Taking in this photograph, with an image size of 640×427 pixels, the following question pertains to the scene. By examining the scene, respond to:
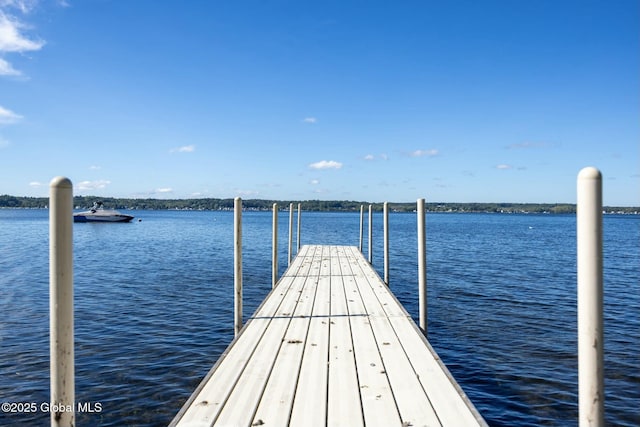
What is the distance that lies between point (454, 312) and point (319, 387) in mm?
7823

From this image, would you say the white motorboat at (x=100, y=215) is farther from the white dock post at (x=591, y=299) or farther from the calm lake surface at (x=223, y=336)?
the white dock post at (x=591, y=299)

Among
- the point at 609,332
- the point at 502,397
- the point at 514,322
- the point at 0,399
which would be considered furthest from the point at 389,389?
the point at 609,332

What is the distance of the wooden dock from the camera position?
2.97 metres

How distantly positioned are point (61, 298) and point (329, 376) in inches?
92.0

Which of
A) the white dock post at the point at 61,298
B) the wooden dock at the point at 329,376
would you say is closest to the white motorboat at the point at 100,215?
the wooden dock at the point at 329,376

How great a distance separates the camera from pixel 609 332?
8.96 metres

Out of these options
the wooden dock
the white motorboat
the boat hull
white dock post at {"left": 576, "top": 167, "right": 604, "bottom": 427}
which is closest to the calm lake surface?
the wooden dock

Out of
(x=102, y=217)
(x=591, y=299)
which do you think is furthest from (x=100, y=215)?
(x=591, y=299)

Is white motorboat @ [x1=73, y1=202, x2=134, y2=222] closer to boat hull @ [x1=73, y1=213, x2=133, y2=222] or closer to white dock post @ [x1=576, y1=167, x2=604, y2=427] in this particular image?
boat hull @ [x1=73, y1=213, x2=133, y2=222]

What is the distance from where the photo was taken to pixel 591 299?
2346 mm

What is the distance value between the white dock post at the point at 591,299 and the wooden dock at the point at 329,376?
78 cm

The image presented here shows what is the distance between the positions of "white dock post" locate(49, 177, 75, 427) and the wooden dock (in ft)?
2.59

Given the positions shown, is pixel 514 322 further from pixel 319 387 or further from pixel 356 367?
pixel 319 387

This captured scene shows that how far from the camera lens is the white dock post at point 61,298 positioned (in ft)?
7.72
